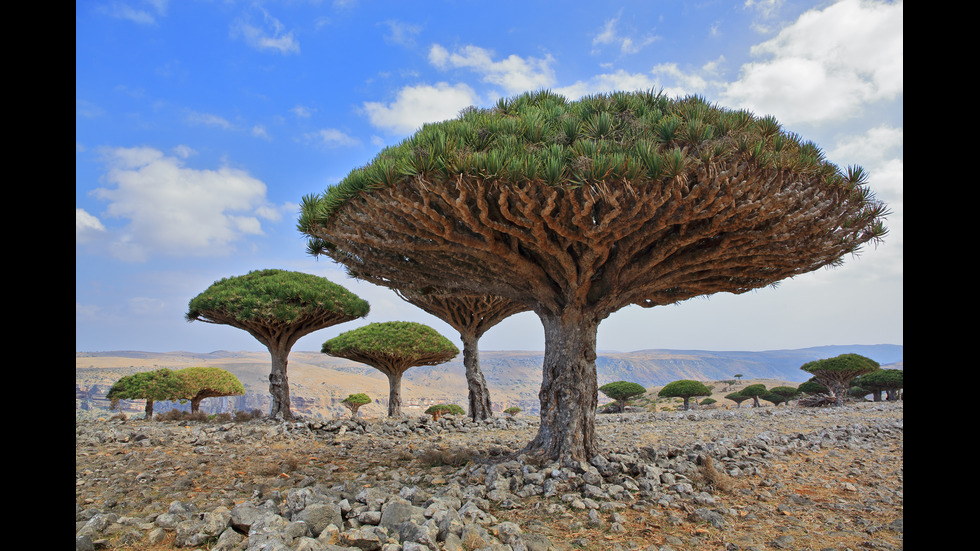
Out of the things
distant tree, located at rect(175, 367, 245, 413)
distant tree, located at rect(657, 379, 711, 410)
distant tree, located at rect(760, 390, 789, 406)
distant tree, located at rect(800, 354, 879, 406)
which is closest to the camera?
distant tree, located at rect(175, 367, 245, 413)

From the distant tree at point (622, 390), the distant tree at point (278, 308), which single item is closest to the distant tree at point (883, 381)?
the distant tree at point (622, 390)

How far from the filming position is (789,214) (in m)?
6.43

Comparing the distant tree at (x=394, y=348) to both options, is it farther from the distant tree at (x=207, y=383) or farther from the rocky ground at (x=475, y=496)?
the rocky ground at (x=475, y=496)

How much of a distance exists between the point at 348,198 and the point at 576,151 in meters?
3.06

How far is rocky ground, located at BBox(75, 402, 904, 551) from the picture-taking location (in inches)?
170

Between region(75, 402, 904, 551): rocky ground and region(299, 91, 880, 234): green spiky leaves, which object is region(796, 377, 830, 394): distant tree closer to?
region(75, 402, 904, 551): rocky ground

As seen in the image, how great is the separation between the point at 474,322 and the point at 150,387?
1603 cm

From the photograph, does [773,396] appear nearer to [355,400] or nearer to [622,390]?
[622,390]

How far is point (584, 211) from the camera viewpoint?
18.0 feet

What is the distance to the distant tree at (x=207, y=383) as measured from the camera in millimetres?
23141

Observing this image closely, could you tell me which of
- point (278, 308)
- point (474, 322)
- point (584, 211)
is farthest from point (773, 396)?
point (584, 211)

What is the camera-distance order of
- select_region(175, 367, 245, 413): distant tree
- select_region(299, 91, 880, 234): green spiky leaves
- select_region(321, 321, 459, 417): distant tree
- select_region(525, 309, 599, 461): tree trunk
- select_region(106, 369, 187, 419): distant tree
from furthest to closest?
select_region(175, 367, 245, 413): distant tree < select_region(106, 369, 187, 419): distant tree < select_region(321, 321, 459, 417): distant tree < select_region(525, 309, 599, 461): tree trunk < select_region(299, 91, 880, 234): green spiky leaves

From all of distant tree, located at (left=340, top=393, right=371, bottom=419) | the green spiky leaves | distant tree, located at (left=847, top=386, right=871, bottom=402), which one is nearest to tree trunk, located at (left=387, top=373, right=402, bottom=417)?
distant tree, located at (left=340, top=393, right=371, bottom=419)

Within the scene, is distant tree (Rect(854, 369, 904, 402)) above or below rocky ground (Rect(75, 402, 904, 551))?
below
